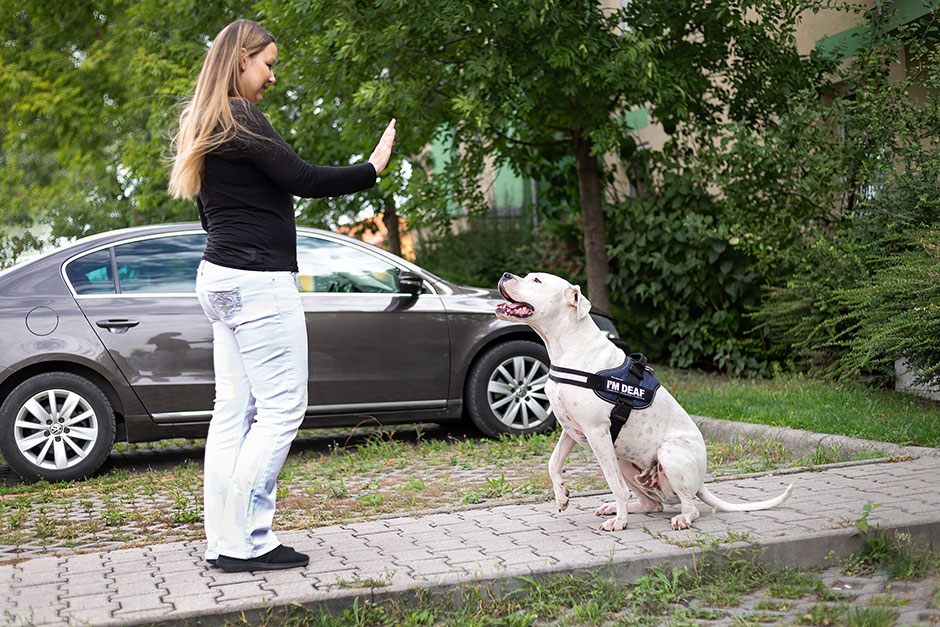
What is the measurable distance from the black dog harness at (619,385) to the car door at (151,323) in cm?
327

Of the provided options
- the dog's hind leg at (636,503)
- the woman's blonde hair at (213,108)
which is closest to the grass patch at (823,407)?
the dog's hind leg at (636,503)

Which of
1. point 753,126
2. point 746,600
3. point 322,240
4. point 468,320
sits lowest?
point 746,600

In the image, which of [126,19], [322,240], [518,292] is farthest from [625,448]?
[126,19]

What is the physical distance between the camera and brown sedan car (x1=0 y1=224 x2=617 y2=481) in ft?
21.1

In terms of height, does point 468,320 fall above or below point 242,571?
above

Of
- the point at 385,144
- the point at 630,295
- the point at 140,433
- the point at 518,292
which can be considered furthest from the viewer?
the point at 630,295

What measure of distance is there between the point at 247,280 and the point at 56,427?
11.0 ft

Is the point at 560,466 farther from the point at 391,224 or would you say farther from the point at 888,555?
the point at 391,224

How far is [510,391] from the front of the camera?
24.7ft

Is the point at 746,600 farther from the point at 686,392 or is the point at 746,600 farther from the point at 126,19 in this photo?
the point at 126,19

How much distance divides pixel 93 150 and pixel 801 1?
1341 cm

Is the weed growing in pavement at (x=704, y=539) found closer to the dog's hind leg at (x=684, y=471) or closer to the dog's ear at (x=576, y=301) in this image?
the dog's hind leg at (x=684, y=471)

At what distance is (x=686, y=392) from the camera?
29.0 feet

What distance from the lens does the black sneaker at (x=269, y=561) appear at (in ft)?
12.6
